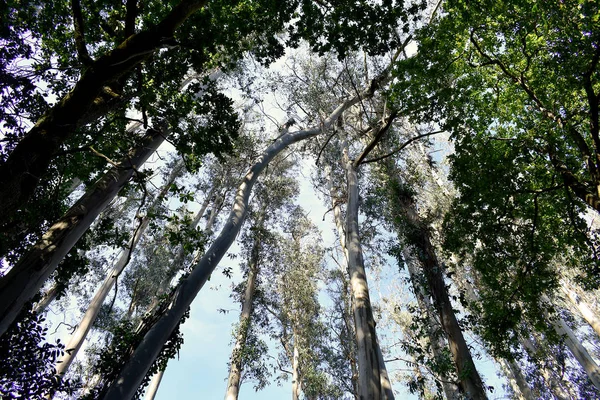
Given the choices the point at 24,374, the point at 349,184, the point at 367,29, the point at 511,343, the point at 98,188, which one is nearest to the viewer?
the point at 24,374

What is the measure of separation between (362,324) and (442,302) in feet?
6.50

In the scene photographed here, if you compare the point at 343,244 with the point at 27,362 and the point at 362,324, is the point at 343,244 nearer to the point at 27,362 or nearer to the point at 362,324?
the point at 362,324

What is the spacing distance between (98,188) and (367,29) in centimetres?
496

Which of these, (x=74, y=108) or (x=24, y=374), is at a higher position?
(x=74, y=108)

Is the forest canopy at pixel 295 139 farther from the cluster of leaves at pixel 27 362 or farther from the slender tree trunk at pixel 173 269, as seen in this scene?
the slender tree trunk at pixel 173 269

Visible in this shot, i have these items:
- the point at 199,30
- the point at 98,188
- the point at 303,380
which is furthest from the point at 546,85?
the point at 303,380

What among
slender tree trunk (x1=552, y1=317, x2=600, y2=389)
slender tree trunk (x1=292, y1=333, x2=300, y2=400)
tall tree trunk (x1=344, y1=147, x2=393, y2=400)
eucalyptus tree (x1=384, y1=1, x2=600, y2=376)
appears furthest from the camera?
slender tree trunk (x1=292, y1=333, x2=300, y2=400)

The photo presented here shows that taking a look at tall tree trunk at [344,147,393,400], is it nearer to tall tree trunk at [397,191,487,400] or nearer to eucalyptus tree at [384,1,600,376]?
tall tree trunk at [397,191,487,400]

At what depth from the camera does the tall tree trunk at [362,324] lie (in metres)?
4.64

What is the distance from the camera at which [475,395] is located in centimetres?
512

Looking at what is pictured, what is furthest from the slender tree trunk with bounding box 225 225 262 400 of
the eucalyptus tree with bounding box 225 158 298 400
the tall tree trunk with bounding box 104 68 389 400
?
the tall tree trunk with bounding box 104 68 389 400

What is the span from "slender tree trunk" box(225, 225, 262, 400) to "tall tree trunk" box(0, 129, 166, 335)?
8.19 meters

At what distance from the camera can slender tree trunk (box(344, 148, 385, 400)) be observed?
4645mm

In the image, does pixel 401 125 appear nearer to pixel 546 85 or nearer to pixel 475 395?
pixel 546 85
